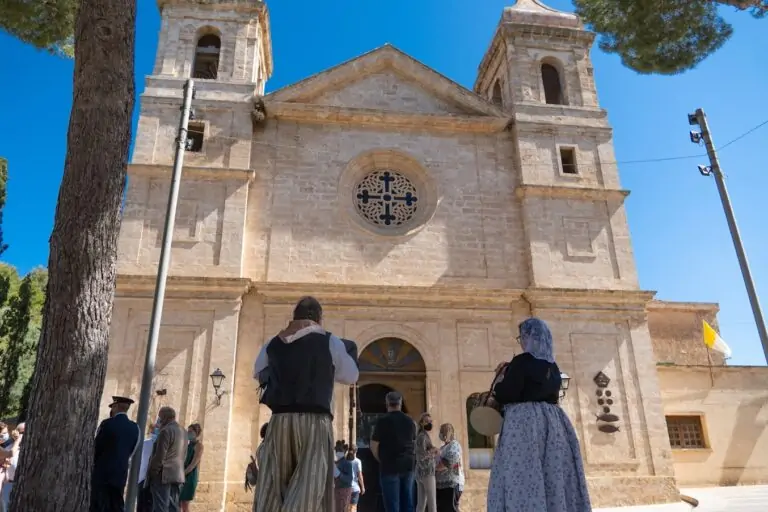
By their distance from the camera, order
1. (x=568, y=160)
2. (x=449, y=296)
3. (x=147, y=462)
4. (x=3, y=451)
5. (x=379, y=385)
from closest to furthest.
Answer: (x=3, y=451), (x=147, y=462), (x=449, y=296), (x=379, y=385), (x=568, y=160)

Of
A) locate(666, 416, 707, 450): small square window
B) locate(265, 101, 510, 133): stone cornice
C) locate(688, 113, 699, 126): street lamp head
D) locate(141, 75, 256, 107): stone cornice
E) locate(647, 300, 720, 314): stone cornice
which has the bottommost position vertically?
locate(666, 416, 707, 450): small square window

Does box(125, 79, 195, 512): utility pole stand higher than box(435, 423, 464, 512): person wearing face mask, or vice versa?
box(125, 79, 195, 512): utility pole

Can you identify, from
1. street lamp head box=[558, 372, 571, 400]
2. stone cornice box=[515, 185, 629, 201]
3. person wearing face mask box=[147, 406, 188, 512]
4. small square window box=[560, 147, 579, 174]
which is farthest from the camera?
small square window box=[560, 147, 579, 174]

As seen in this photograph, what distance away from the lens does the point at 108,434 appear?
5793 millimetres

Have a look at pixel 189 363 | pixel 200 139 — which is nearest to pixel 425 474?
pixel 189 363

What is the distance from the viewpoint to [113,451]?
5746mm

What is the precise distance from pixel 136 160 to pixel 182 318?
4287mm

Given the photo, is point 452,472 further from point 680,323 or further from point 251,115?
point 680,323

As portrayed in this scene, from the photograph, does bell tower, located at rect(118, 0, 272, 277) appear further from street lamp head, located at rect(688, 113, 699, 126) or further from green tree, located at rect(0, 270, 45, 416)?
street lamp head, located at rect(688, 113, 699, 126)

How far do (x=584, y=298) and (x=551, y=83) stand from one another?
7.53 m

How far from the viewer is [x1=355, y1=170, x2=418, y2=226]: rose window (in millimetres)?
15234

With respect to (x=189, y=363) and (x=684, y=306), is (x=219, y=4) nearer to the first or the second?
(x=189, y=363)

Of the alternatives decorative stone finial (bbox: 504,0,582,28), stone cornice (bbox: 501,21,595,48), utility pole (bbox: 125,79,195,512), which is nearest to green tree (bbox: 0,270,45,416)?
utility pole (bbox: 125,79,195,512)

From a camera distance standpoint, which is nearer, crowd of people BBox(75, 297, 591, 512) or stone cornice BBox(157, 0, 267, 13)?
crowd of people BBox(75, 297, 591, 512)
